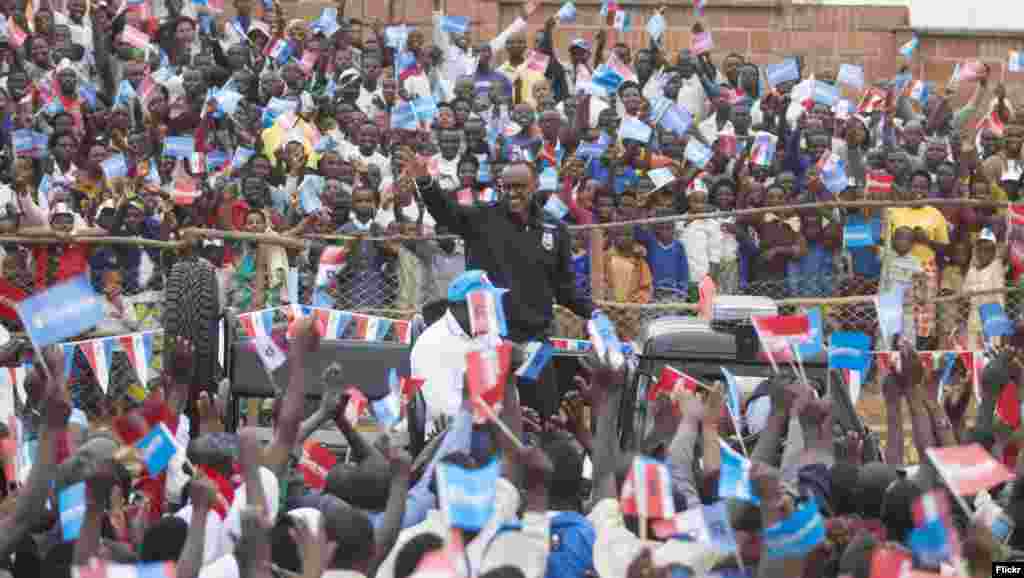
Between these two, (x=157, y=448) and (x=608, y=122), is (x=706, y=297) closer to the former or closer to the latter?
(x=608, y=122)

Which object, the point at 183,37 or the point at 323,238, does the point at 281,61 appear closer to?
the point at 183,37

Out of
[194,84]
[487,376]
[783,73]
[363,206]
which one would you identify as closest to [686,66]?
[783,73]

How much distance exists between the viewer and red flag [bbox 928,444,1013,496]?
7750 mm

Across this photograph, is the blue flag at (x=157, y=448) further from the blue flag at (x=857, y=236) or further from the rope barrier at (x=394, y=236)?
the blue flag at (x=857, y=236)

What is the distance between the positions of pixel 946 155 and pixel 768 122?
1.51 meters

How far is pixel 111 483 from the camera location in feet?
25.5

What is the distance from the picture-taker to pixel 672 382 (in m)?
11.6

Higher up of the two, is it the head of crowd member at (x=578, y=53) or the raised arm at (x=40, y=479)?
the head of crowd member at (x=578, y=53)

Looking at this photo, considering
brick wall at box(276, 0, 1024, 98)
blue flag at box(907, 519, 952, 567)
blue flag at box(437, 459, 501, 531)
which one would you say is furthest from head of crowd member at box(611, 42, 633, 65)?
blue flag at box(907, 519, 952, 567)

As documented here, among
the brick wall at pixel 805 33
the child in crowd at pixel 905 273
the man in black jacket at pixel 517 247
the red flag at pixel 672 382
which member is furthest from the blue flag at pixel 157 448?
the brick wall at pixel 805 33

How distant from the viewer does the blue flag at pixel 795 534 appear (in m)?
7.21

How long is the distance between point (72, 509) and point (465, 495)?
121cm

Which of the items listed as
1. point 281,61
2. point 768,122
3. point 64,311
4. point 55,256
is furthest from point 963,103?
point 64,311

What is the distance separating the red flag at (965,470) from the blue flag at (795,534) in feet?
2.20
